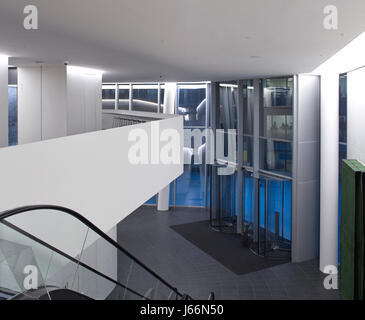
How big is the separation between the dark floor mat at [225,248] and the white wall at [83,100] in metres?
5.72

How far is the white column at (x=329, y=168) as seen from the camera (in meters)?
12.8

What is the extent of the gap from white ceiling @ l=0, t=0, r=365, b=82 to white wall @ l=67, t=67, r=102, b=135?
1.84 meters

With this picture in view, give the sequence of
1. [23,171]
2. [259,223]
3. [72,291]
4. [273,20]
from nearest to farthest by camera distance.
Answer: [72,291], [23,171], [273,20], [259,223]

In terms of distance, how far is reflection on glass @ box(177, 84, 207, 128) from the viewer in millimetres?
21891

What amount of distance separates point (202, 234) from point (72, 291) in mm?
13252

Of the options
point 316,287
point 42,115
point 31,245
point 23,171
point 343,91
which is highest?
point 343,91

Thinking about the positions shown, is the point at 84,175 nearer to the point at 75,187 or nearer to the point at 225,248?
the point at 75,187

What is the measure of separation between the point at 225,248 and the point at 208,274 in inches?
101

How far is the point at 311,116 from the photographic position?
14.1 m

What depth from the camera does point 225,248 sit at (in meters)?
15.5

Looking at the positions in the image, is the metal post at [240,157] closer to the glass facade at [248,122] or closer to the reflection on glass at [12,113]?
the glass facade at [248,122]

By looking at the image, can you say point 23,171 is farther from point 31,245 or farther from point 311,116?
point 311,116

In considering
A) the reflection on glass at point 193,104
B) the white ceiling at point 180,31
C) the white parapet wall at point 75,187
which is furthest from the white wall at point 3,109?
the reflection on glass at point 193,104
